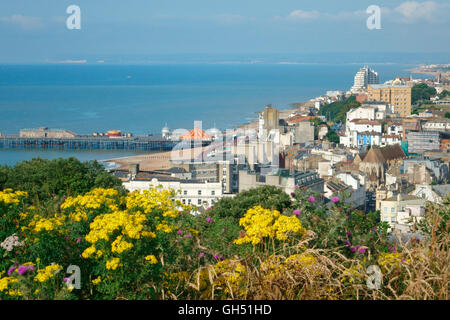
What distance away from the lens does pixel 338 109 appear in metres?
58.3

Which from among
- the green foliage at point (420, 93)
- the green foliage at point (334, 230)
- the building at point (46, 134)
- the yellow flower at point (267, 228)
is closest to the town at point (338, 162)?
the green foliage at point (420, 93)

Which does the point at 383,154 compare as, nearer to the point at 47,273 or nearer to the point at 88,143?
the point at 88,143

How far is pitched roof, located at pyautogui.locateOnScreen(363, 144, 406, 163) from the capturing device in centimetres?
2691

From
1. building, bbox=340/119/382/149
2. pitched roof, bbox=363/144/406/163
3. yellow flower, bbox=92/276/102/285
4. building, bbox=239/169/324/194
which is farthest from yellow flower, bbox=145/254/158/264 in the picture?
building, bbox=340/119/382/149

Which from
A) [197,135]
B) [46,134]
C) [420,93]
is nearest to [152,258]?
[197,135]

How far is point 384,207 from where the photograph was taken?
16141 mm

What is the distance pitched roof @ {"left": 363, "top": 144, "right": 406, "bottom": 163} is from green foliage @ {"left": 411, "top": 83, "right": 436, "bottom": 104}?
2967 cm

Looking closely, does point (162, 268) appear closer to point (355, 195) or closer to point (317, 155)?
point (355, 195)

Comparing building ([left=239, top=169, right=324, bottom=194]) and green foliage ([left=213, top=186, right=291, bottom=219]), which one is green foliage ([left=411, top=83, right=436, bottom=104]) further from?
green foliage ([left=213, top=186, right=291, bottom=219])

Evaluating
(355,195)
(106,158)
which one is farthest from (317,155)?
(106,158)

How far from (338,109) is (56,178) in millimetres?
47440

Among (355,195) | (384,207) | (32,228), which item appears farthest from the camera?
(355,195)

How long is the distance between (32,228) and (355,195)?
1748cm
